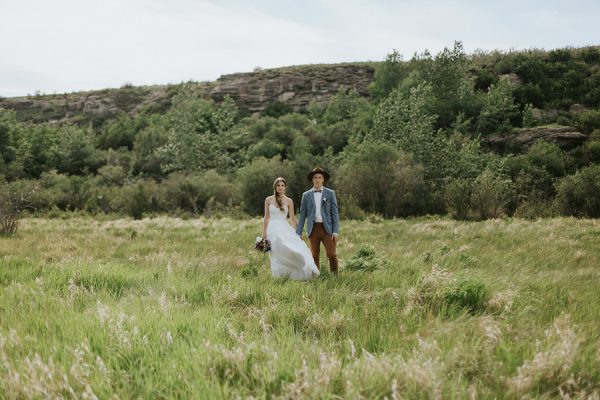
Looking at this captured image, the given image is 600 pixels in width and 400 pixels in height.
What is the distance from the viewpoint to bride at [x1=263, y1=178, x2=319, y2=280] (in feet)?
Answer: 26.1

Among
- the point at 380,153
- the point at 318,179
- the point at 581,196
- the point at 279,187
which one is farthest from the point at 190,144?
the point at 318,179

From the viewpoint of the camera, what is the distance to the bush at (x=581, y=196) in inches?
1083

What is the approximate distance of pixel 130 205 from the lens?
40156mm

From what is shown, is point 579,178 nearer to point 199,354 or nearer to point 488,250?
point 488,250

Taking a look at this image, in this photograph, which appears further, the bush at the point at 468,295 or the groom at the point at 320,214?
the groom at the point at 320,214

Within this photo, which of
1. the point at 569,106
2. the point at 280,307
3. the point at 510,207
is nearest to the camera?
the point at 280,307

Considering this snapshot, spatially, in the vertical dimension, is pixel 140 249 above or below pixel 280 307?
below

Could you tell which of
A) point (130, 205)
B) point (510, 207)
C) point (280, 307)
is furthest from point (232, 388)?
point (130, 205)

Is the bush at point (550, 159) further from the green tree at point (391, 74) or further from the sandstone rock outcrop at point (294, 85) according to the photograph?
the sandstone rock outcrop at point (294, 85)

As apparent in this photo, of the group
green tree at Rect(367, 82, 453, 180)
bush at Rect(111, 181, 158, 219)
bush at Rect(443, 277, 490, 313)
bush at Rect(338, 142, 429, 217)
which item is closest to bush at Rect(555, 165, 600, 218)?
bush at Rect(338, 142, 429, 217)

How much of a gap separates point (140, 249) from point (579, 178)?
95.6 feet

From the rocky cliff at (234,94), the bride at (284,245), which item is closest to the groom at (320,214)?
the bride at (284,245)

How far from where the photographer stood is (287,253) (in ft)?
26.6

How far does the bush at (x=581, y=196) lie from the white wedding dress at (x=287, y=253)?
86.5 feet
